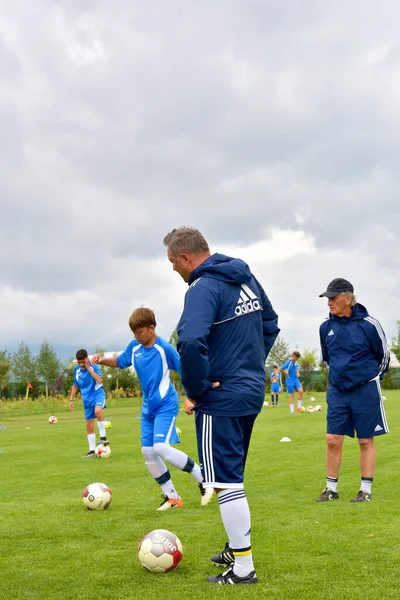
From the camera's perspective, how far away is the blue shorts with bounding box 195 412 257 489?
457cm

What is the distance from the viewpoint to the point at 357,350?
313 inches

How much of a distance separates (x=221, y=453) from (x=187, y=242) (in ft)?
5.13

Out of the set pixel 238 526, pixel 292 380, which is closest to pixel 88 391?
pixel 238 526

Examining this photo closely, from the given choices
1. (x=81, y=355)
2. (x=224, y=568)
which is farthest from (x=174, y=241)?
(x=81, y=355)

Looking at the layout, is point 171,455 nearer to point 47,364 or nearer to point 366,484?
point 366,484

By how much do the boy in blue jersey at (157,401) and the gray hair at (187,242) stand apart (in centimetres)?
308

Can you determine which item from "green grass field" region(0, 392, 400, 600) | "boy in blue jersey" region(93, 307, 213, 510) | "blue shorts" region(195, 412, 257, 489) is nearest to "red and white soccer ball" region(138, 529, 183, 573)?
"green grass field" region(0, 392, 400, 600)

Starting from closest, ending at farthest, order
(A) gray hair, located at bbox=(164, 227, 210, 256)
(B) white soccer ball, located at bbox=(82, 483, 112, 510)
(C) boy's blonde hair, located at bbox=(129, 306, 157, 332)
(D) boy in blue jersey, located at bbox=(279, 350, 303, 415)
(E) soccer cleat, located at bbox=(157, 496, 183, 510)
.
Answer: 1. (A) gray hair, located at bbox=(164, 227, 210, 256)
2. (B) white soccer ball, located at bbox=(82, 483, 112, 510)
3. (E) soccer cleat, located at bbox=(157, 496, 183, 510)
4. (C) boy's blonde hair, located at bbox=(129, 306, 157, 332)
5. (D) boy in blue jersey, located at bbox=(279, 350, 303, 415)

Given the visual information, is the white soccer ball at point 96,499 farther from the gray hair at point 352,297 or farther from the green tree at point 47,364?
the green tree at point 47,364

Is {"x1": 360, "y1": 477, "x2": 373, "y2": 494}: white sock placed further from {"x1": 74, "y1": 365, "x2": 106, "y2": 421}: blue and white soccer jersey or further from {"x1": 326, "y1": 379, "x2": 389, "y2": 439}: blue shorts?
{"x1": 74, "y1": 365, "x2": 106, "y2": 421}: blue and white soccer jersey

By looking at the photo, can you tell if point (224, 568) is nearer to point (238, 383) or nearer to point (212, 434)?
point (212, 434)

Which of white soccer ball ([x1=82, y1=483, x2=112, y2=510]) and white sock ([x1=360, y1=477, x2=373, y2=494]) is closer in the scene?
white soccer ball ([x1=82, y1=483, x2=112, y2=510])

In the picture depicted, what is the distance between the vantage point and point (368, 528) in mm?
6098

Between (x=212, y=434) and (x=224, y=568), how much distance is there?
1188mm
